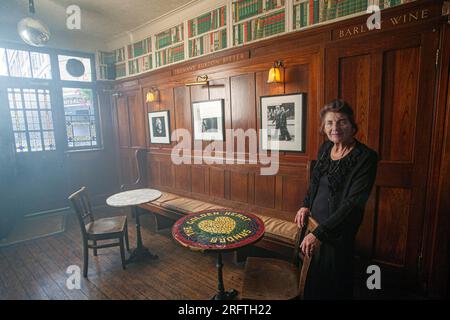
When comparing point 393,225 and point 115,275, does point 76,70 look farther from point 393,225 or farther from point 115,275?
point 393,225

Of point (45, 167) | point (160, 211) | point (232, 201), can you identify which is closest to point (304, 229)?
point (232, 201)

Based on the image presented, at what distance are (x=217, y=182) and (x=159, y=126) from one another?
1589mm

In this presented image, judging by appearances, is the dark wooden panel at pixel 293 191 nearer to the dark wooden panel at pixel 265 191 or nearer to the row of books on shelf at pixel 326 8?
the dark wooden panel at pixel 265 191

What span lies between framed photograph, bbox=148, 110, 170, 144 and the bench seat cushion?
1.00m

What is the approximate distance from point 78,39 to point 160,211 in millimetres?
3831

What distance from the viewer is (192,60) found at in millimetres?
3645

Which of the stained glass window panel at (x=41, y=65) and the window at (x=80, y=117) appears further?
the window at (x=80, y=117)

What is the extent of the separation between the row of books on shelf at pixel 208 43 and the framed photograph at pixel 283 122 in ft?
3.42

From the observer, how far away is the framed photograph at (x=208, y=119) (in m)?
3.42

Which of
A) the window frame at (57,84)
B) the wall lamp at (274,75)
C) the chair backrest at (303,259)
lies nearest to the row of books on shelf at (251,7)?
the wall lamp at (274,75)

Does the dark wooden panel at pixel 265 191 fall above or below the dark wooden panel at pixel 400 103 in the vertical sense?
below

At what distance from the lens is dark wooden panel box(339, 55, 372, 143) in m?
2.30

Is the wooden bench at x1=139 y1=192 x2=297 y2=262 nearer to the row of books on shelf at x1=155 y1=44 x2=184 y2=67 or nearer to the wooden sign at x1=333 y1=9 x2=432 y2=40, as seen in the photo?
the wooden sign at x1=333 y1=9 x2=432 y2=40

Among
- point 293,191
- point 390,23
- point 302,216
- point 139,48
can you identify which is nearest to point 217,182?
point 293,191
